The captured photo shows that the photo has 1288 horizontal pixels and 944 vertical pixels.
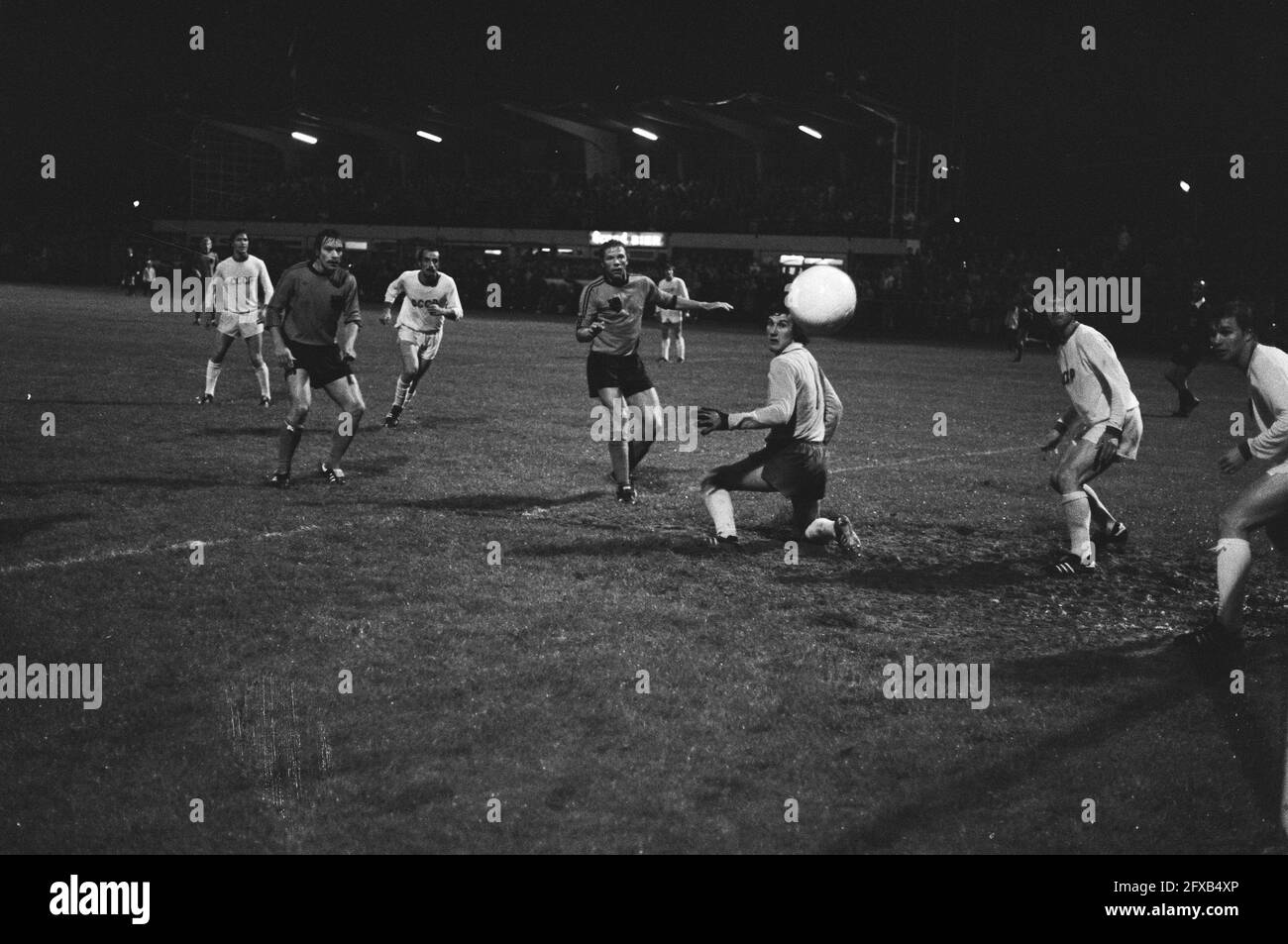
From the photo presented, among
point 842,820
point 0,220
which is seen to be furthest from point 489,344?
point 0,220

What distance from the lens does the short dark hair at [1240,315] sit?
7.31m

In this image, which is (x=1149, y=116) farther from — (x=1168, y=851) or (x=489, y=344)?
(x=1168, y=851)

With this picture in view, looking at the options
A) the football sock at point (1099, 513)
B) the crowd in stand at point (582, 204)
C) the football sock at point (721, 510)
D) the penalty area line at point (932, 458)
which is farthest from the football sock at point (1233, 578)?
the crowd in stand at point (582, 204)

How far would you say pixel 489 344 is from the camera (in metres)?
28.7

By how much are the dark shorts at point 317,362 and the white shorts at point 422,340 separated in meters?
4.64

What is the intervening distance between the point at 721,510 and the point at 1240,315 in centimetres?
381

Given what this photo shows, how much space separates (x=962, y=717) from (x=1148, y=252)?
35.8m

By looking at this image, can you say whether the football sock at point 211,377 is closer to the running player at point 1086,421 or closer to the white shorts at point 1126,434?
the running player at point 1086,421

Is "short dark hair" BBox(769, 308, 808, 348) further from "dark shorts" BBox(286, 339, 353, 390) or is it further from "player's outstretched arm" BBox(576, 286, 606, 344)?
"dark shorts" BBox(286, 339, 353, 390)

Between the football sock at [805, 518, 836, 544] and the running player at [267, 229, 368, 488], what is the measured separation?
14.4ft

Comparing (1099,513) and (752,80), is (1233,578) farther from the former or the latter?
(752,80)

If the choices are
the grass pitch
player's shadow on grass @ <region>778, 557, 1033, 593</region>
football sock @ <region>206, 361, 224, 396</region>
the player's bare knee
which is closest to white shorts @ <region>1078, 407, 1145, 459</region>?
the grass pitch

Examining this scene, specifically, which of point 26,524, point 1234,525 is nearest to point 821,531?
point 1234,525

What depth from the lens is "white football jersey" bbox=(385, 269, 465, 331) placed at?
16.5 m
